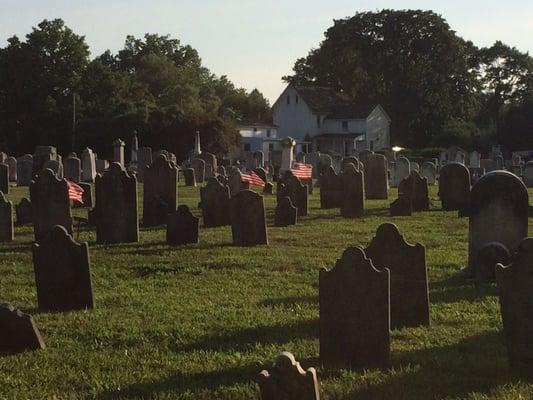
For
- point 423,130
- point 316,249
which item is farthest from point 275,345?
point 423,130

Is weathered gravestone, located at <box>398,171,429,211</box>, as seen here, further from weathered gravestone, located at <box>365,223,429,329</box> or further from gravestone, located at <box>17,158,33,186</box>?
gravestone, located at <box>17,158,33,186</box>

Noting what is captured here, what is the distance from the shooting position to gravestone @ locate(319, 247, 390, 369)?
269 inches

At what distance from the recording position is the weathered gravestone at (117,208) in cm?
1438

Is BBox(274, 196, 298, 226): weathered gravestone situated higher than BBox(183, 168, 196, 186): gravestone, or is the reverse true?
BBox(183, 168, 196, 186): gravestone

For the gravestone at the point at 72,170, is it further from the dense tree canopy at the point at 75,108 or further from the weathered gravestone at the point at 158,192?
the dense tree canopy at the point at 75,108

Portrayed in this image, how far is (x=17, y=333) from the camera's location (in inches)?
291

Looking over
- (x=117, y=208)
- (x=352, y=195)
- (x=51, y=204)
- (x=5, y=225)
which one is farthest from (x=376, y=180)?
(x=5, y=225)

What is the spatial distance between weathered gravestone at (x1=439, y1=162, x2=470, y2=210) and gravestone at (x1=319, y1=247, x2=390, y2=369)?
15.2 m

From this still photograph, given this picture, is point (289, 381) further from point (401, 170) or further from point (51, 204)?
point (401, 170)

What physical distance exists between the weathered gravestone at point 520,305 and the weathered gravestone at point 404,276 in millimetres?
1503

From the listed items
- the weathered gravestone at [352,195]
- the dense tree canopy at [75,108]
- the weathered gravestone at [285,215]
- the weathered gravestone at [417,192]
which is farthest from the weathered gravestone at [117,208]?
the dense tree canopy at [75,108]

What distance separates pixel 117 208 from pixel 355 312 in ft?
28.1

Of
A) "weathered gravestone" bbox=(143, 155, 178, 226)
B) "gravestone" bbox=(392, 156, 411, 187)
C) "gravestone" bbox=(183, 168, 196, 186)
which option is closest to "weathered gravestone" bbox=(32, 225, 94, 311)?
"weathered gravestone" bbox=(143, 155, 178, 226)

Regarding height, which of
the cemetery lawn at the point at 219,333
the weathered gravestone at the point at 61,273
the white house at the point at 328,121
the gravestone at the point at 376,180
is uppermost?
the white house at the point at 328,121
